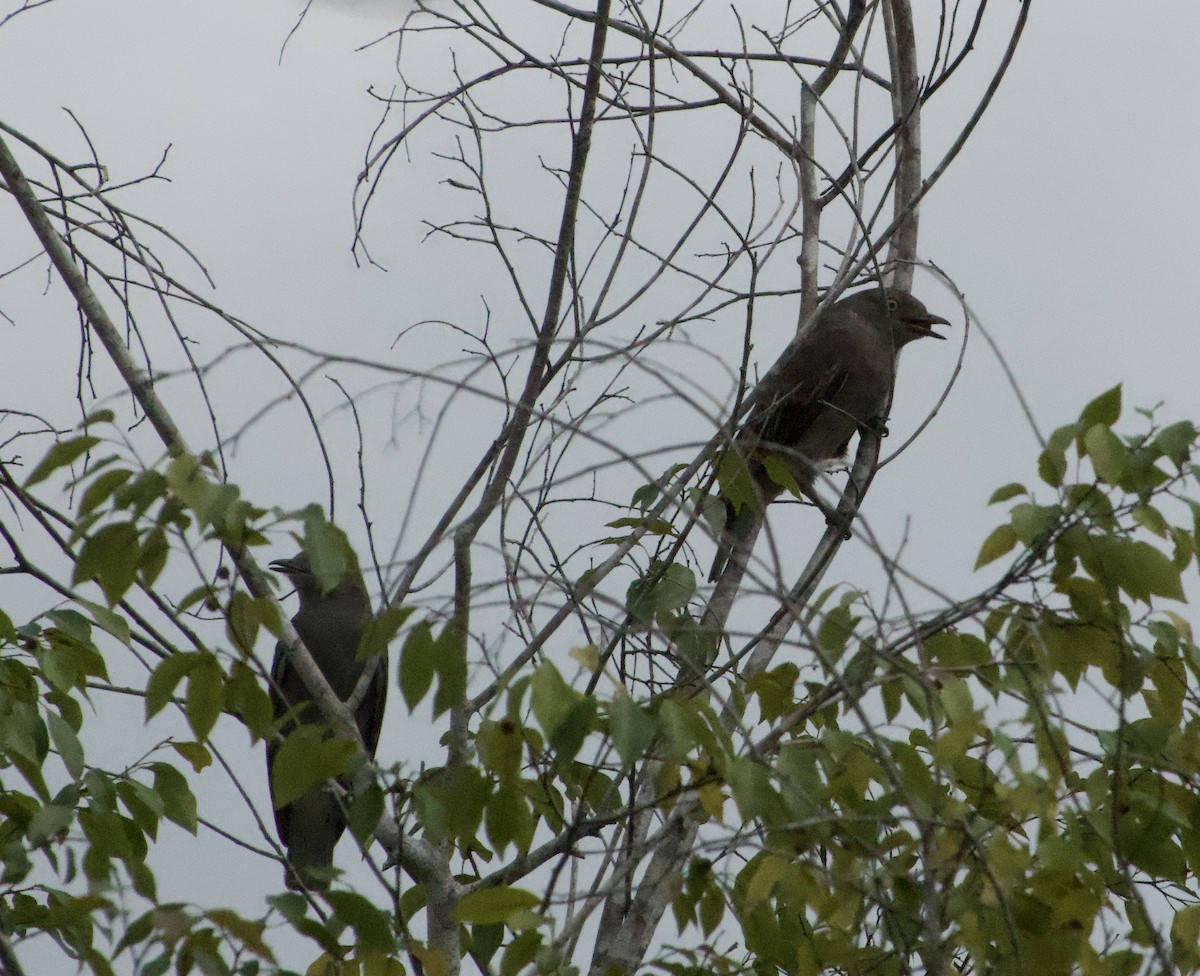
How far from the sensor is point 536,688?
2055 mm

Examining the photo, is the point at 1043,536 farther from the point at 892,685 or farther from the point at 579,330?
the point at 579,330

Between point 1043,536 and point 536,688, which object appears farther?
point 1043,536

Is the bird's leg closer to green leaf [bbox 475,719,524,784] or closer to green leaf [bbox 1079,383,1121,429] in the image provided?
green leaf [bbox 1079,383,1121,429]

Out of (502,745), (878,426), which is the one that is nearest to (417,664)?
(502,745)

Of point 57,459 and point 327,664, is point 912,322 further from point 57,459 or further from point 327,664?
point 57,459

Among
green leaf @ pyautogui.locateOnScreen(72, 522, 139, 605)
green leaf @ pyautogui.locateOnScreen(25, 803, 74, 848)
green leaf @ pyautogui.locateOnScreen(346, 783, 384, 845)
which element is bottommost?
green leaf @ pyautogui.locateOnScreen(346, 783, 384, 845)

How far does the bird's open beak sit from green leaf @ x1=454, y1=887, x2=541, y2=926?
4.58 metres

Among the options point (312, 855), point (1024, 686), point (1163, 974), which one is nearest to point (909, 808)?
point (1024, 686)

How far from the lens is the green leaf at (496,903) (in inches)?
84.5

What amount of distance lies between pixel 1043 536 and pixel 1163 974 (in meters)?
0.73

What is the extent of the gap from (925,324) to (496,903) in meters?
4.67

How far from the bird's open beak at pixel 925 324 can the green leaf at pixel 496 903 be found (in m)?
4.58

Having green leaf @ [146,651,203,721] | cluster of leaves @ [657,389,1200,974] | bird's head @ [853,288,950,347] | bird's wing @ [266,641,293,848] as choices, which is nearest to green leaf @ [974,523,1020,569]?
cluster of leaves @ [657,389,1200,974]

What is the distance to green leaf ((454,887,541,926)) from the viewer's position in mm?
2146
